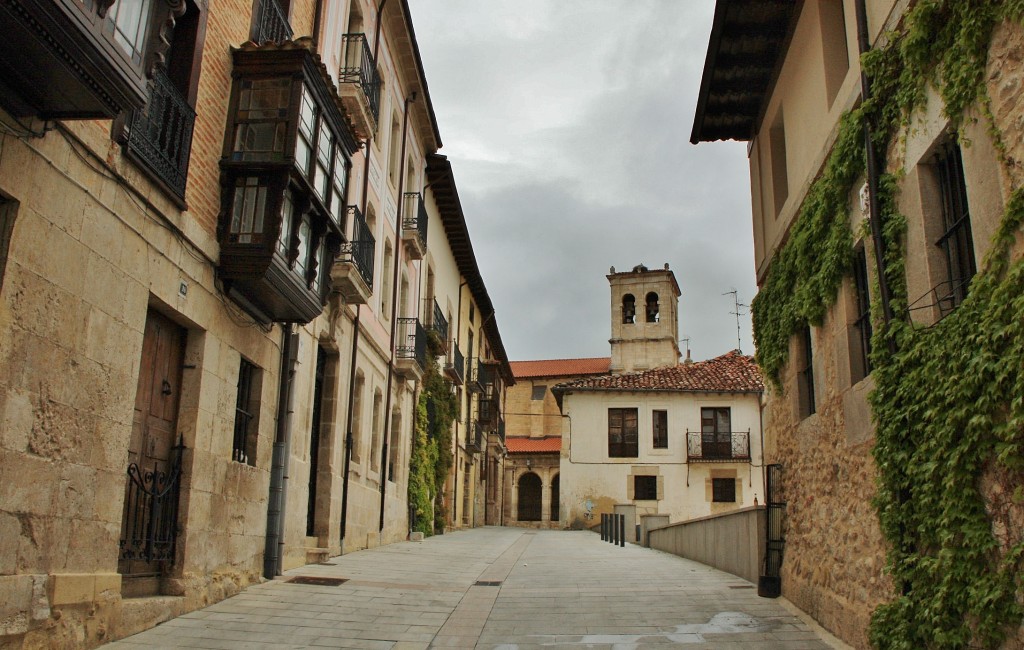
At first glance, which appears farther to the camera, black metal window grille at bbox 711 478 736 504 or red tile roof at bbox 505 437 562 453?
red tile roof at bbox 505 437 562 453

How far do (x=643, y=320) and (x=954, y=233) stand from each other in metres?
46.6

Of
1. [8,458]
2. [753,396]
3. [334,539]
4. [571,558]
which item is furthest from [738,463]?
[8,458]

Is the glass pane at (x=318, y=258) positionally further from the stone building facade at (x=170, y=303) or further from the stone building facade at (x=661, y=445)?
the stone building facade at (x=661, y=445)

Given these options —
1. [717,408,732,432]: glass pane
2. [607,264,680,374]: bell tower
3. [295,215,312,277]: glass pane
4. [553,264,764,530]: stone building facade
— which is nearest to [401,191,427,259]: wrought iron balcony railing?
[295,215,312,277]: glass pane

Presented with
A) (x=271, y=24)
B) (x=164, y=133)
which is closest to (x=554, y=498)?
(x=271, y=24)

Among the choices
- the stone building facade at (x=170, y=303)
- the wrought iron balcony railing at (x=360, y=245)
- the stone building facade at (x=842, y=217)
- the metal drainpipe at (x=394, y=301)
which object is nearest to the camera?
the stone building facade at (x=842, y=217)

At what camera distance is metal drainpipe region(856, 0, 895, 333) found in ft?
21.3

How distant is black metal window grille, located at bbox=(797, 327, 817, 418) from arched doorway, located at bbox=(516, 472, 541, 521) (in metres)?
44.5

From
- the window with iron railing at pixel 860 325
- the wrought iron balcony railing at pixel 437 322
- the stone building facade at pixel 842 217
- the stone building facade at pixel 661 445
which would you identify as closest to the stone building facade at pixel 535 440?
the stone building facade at pixel 661 445

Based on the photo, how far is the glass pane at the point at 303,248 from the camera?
10.0 m

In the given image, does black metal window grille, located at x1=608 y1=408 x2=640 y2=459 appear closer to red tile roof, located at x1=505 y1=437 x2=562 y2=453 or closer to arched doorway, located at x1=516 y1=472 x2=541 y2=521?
red tile roof, located at x1=505 y1=437 x2=562 y2=453

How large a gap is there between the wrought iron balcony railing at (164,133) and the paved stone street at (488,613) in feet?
13.2

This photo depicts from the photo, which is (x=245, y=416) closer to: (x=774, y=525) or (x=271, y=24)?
(x=271, y=24)

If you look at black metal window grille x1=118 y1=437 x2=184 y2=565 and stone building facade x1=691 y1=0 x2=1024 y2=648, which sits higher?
stone building facade x1=691 y1=0 x2=1024 y2=648
